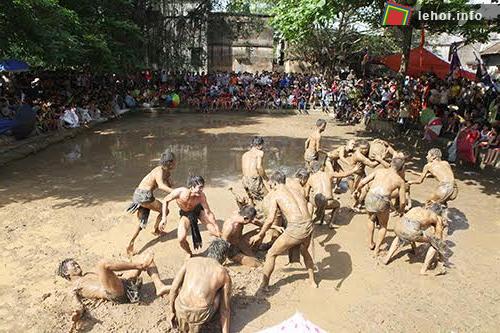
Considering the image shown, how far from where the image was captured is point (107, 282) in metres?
4.57

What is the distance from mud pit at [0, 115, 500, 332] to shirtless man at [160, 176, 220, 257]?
0.52 metres

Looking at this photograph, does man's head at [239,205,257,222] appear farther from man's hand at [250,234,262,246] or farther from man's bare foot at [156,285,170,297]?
man's bare foot at [156,285,170,297]

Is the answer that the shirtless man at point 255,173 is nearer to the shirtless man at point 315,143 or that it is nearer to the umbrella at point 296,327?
the shirtless man at point 315,143

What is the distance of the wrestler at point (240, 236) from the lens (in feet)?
17.6

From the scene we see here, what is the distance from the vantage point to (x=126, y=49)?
58.6 feet

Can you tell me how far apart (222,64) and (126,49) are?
10.6m

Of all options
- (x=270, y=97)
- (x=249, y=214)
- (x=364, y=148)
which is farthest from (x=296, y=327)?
(x=270, y=97)

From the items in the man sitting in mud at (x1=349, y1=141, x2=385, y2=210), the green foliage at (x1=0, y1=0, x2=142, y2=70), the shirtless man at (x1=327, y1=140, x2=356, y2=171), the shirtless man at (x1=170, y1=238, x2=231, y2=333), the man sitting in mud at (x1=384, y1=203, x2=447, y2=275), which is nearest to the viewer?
the shirtless man at (x1=170, y1=238, x2=231, y2=333)

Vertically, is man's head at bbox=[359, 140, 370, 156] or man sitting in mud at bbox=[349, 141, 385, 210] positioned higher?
man's head at bbox=[359, 140, 370, 156]

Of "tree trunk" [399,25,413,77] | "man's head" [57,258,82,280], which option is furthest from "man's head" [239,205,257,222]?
"tree trunk" [399,25,413,77]

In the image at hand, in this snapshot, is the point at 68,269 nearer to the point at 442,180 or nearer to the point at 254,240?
the point at 254,240

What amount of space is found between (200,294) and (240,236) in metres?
1.90

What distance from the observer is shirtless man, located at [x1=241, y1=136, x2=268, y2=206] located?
278 inches

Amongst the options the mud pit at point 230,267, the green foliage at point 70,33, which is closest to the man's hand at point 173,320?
the mud pit at point 230,267
